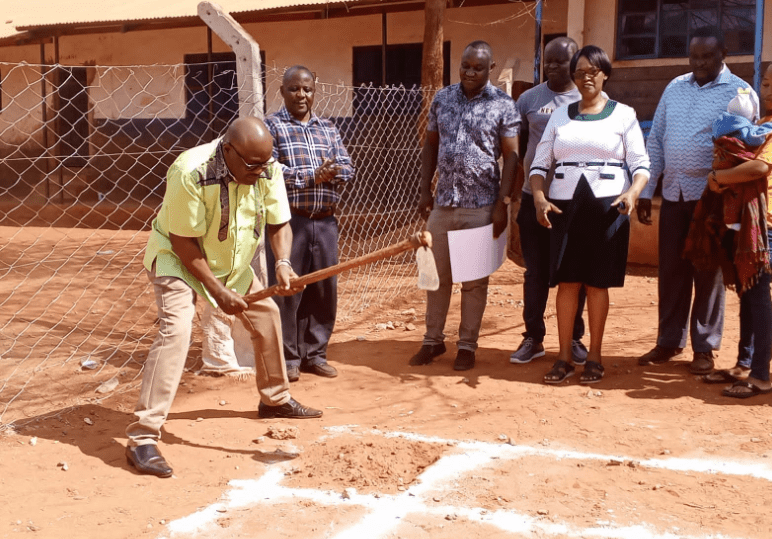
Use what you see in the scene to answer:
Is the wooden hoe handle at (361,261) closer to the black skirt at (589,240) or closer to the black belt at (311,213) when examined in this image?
the black belt at (311,213)

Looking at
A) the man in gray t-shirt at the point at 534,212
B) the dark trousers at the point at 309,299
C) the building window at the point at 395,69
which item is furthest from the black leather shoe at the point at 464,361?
the building window at the point at 395,69

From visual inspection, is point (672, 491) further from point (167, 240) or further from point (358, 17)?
point (358, 17)

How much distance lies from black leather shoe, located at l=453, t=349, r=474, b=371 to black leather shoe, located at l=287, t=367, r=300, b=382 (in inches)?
37.6

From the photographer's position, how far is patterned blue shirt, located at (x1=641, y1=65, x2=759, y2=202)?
482 centimetres

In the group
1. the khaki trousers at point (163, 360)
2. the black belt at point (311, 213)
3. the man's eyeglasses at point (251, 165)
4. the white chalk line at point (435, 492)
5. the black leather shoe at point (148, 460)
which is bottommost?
the white chalk line at point (435, 492)

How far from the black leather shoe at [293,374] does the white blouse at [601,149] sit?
1833 millimetres

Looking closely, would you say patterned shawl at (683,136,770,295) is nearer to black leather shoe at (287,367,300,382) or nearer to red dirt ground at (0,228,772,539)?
red dirt ground at (0,228,772,539)

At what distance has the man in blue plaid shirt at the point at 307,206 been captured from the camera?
15.5 ft

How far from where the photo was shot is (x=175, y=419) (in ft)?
14.3

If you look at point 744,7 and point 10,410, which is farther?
point 744,7

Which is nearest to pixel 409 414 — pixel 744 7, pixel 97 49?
pixel 744 7

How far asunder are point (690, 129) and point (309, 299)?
2399 millimetres

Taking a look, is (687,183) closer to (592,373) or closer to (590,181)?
(590,181)

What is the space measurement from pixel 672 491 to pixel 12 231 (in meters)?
11.2
